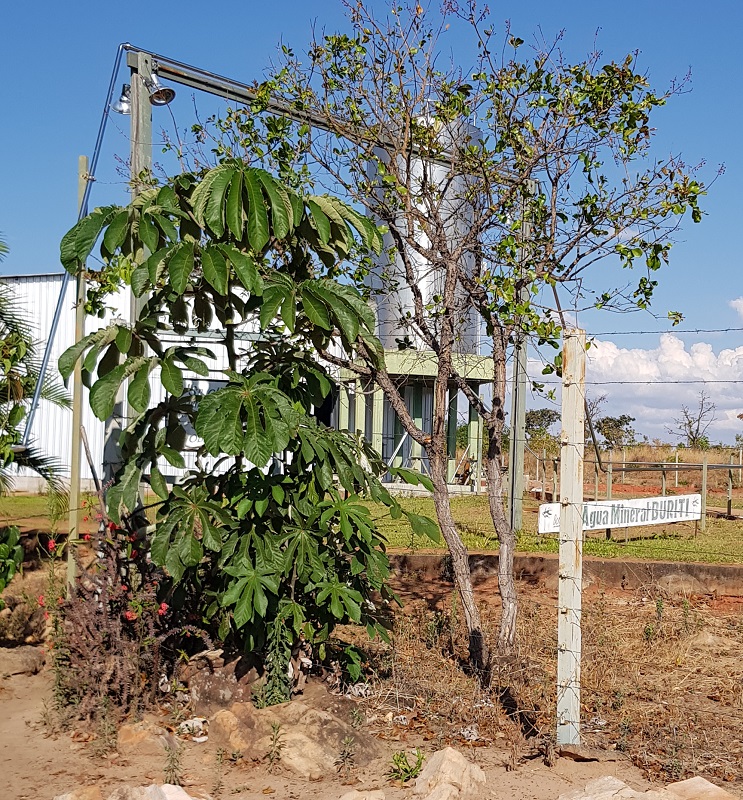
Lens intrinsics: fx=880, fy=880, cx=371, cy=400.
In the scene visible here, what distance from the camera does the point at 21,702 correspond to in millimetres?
5680

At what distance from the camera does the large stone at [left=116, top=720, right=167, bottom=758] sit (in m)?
4.71

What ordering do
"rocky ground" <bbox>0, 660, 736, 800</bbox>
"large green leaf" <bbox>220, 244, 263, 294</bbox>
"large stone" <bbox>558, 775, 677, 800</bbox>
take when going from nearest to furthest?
1. "large stone" <bbox>558, 775, 677, 800</bbox>
2. "rocky ground" <bbox>0, 660, 736, 800</bbox>
3. "large green leaf" <bbox>220, 244, 263, 294</bbox>

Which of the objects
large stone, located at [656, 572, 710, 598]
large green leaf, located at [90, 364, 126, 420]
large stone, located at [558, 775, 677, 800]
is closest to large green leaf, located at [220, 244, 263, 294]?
large green leaf, located at [90, 364, 126, 420]

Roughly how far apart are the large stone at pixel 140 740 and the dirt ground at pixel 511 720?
0.24ft

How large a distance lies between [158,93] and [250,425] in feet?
12.1

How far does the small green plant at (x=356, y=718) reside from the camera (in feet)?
16.1

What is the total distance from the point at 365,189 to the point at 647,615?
426cm

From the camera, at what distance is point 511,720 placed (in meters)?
5.04

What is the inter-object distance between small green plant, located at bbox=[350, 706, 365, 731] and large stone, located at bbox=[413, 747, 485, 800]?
79 cm

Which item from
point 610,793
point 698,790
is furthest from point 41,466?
point 698,790

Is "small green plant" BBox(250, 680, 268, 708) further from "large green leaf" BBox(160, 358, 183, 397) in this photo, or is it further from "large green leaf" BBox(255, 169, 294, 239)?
"large green leaf" BBox(255, 169, 294, 239)

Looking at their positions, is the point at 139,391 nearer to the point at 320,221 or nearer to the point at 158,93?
the point at 320,221

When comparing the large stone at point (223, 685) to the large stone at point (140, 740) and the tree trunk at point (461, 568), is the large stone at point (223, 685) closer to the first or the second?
the large stone at point (140, 740)

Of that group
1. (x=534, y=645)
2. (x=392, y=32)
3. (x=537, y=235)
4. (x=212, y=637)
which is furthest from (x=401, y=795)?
(x=392, y=32)
